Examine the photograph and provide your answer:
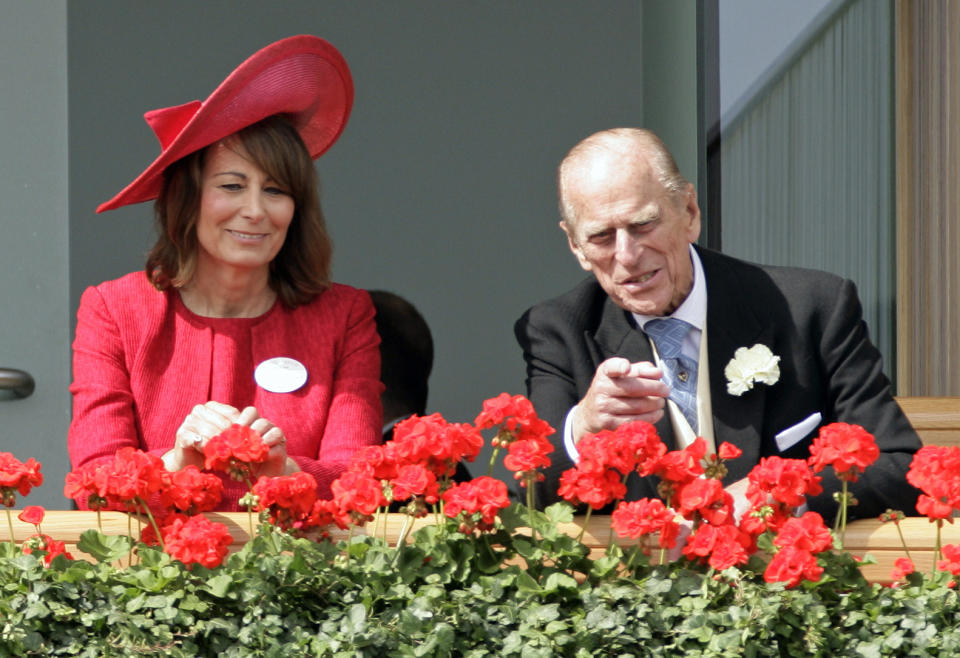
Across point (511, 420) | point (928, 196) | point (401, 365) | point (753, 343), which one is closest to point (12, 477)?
point (511, 420)

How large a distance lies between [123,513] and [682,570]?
822mm

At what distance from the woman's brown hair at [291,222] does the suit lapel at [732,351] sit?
87 cm

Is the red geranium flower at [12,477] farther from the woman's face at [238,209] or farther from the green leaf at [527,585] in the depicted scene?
the woman's face at [238,209]

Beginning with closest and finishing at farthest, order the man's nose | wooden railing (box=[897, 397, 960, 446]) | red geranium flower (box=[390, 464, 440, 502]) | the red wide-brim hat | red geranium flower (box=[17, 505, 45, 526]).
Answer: red geranium flower (box=[390, 464, 440, 502]) → red geranium flower (box=[17, 505, 45, 526]) → the man's nose → the red wide-brim hat → wooden railing (box=[897, 397, 960, 446])

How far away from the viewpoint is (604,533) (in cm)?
198

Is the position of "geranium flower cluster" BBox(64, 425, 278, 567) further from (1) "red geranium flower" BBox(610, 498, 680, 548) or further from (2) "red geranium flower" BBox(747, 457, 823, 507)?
(2) "red geranium flower" BBox(747, 457, 823, 507)

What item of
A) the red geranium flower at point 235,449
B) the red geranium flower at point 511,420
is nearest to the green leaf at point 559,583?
the red geranium flower at point 511,420

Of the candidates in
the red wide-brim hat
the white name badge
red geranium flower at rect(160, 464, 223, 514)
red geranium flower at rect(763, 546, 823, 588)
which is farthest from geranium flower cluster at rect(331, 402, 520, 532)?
the red wide-brim hat

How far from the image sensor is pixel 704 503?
1.87 meters

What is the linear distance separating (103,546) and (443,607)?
0.49 m

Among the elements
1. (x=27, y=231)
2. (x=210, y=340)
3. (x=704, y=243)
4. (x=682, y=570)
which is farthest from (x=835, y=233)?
(x=682, y=570)

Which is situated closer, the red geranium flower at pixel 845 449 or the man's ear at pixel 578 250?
the red geranium flower at pixel 845 449

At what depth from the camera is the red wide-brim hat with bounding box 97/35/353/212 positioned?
2.93 metres

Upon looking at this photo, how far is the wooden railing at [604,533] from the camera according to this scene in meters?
1.99
